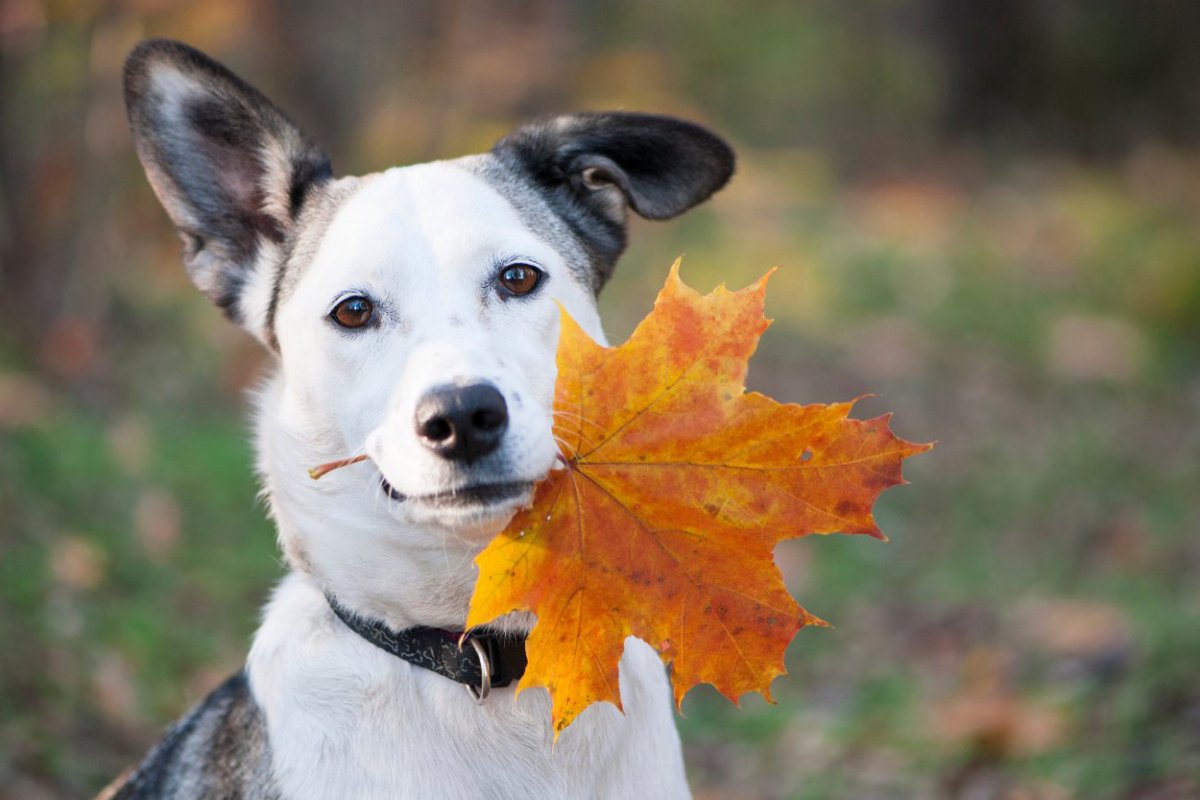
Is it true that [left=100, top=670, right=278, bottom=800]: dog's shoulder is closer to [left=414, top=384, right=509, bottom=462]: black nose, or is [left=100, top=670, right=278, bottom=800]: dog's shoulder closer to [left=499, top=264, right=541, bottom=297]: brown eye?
[left=414, top=384, right=509, bottom=462]: black nose

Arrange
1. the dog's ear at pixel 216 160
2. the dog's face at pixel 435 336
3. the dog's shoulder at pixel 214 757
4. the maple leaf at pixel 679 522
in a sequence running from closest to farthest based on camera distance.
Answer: the maple leaf at pixel 679 522, the dog's face at pixel 435 336, the dog's shoulder at pixel 214 757, the dog's ear at pixel 216 160

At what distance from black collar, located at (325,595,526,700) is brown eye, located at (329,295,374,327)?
0.73 meters

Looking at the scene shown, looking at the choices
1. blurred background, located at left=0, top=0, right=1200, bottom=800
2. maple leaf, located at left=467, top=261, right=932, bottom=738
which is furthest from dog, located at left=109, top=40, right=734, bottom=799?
blurred background, located at left=0, top=0, right=1200, bottom=800

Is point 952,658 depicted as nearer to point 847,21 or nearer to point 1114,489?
point 1114,489

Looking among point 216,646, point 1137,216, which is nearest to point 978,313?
point 1137,216

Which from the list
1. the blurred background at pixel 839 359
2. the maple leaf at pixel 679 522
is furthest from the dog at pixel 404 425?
the blurred background at pixel 839 359

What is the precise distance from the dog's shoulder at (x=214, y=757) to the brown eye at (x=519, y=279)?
1222mm

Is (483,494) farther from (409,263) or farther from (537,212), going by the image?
(537,212)

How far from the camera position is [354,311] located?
2.95m

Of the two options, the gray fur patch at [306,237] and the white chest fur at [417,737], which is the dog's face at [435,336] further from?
the white chest fur at [417,737]

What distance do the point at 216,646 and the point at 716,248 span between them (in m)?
8.20

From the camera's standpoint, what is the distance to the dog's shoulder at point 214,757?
292cm

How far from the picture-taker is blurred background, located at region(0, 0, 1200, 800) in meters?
5.17

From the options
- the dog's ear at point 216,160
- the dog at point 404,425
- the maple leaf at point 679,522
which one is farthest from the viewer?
the dog's ear at point 216,160
